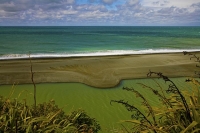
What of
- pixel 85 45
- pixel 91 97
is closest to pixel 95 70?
pixel 91 97

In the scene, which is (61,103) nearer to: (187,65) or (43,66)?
(43,66)

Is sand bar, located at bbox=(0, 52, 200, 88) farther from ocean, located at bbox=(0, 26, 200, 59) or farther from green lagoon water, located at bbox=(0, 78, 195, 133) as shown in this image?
ocean, located at bbox=(0, 26, 200, 59)

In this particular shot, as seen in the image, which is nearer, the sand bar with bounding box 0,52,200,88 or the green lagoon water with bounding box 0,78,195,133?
the green lagoon water with bounding box 0,78,195,133

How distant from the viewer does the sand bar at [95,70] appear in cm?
1463

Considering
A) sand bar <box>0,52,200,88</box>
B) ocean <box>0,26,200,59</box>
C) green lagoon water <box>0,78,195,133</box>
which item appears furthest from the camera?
ocean <box>0,26,200,59</box>

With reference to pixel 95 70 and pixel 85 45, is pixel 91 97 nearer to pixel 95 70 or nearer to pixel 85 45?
pixel 95 70

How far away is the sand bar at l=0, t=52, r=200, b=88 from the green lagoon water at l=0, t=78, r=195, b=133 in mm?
874

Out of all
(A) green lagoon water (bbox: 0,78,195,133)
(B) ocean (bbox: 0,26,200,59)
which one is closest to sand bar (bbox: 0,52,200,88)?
(A) green lagoon water (bbox: 0,78,195,133)

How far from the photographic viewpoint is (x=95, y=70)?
662 inches

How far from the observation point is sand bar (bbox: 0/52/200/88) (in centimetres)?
1463

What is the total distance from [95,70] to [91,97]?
530cm

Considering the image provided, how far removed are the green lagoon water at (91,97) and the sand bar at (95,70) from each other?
874mm

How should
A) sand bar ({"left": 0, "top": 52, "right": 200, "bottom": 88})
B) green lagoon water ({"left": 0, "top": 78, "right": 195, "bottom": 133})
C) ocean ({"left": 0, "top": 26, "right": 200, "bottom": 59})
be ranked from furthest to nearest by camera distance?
1. ocean ({"left": 0, "top": 26, "right": 200, "bottom": 59})
2. sand bar ({"left": 0, "top": 52, "right": 200, "bottom": 88})
3. green lagoon water ({"left": 0, "top": 78, "right": 195, "bottom": 133})

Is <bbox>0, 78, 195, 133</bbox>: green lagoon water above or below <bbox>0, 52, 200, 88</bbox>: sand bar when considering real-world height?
below
